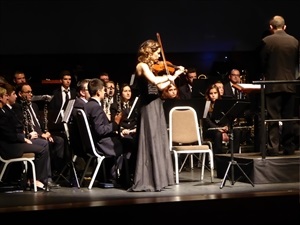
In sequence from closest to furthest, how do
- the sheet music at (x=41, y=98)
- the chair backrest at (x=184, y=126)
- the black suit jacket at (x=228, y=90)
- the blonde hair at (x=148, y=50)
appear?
the blonde hair at (x=148, y=50)
the chair backrest at (x=184, y=126)
the sheet music at (x=41, y=98)
the black suit jacket at (x=228, y=90)

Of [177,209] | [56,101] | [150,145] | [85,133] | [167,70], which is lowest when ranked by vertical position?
[177,209]

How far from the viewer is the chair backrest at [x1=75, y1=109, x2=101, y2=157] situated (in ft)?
24.0

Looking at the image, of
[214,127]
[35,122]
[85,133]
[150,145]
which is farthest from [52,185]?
[214,127]

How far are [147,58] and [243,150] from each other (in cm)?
334

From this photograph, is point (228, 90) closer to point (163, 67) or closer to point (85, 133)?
point (163, 67)

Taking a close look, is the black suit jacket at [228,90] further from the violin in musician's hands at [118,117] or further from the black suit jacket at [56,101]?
the black suit jacket at [56,101]

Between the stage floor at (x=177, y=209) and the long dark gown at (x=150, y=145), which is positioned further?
the long dark gown at (x=150, y=145)

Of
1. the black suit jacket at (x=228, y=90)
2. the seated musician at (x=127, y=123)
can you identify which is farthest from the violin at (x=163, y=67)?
the black suit jacket at (x=228, y=90)

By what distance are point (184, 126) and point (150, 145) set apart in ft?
3.57

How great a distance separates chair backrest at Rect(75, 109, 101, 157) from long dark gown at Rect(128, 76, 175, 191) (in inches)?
25.6

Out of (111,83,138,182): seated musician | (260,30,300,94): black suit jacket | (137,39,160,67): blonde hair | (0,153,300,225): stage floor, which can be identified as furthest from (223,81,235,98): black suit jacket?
(0,153,300,225): stage floor

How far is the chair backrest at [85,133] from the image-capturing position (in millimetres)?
7316

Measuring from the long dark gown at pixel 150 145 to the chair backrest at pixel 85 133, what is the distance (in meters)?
0.65

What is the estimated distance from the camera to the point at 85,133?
7387mm
